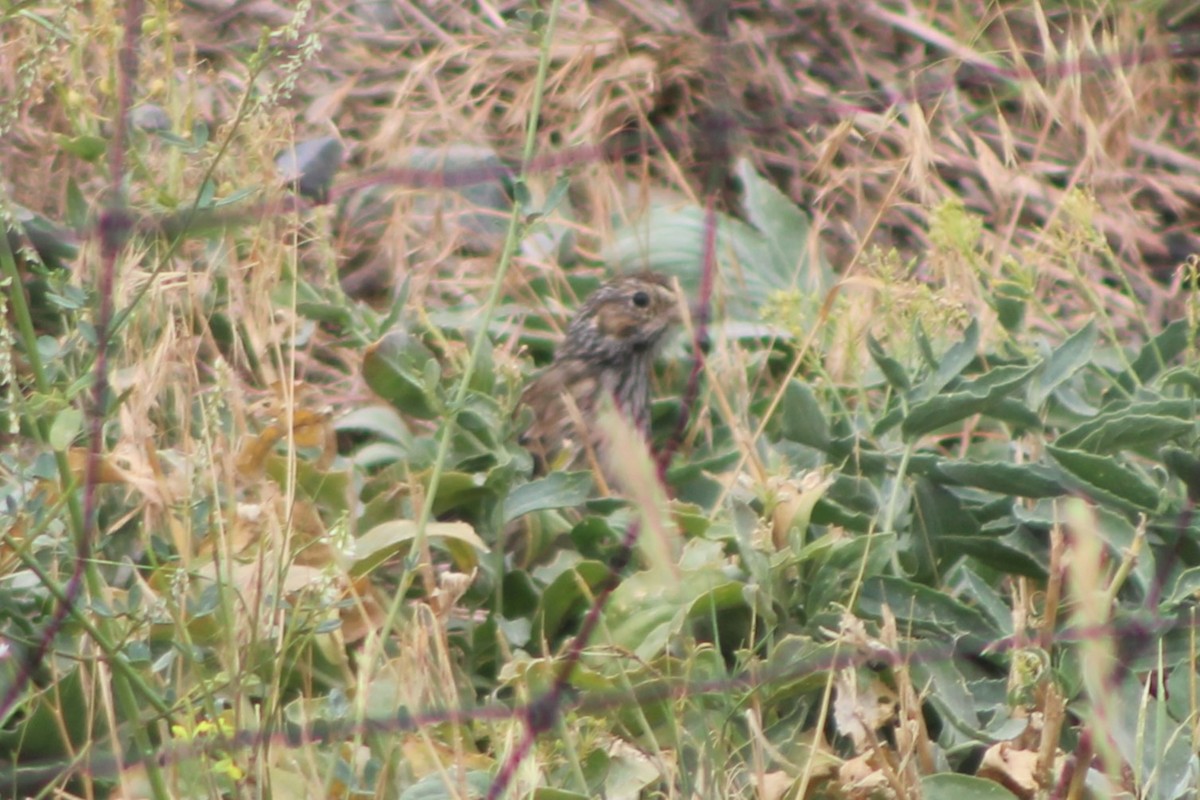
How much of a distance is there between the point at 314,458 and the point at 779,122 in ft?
6.29

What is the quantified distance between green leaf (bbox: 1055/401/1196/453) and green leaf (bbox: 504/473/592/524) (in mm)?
753

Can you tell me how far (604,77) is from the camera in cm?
467

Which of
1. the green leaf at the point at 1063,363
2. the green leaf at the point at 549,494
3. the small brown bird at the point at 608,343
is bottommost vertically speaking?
the small brown bird at the point at 608,343

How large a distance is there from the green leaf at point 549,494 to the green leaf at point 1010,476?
0.57 m

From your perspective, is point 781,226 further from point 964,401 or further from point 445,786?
point 445,786

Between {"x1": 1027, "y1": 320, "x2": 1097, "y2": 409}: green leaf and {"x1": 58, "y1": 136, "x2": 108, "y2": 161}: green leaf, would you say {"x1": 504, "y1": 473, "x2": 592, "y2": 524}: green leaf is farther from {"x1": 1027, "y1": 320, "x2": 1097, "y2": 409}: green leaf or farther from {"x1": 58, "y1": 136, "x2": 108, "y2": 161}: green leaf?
{"x1": 58, "y1": 136, "x2": 108, "y2": 161}: green leaf

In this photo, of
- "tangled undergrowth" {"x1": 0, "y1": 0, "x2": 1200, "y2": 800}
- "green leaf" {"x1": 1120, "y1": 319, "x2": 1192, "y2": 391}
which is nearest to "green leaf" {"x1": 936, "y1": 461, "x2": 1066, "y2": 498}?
"tangled undergrowth" {"x1": 0, "y1": 0, "x2": 1200, "y2": 800}

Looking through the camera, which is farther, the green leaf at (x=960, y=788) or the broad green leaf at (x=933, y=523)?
the broad green leaf at (x=933, y=523)

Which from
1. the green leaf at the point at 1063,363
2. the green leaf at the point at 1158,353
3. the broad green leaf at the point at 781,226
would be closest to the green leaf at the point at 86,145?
the green leaf at the point at 1063,363

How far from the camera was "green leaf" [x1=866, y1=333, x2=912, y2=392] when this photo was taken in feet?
9.12

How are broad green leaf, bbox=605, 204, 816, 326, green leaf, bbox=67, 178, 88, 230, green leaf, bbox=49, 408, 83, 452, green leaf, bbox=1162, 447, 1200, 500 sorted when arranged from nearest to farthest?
green leaf, bbox=49, 408, 83, 452 → green leaf, bbox=67, 178, 88, 230 → green leaf, bbox=1162, 447, 1200, 500 → broad green leaf, bbox=605, 204, 816, 326

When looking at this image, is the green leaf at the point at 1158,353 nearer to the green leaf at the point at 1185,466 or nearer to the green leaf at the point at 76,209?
the green leaf at the point at 1185,466

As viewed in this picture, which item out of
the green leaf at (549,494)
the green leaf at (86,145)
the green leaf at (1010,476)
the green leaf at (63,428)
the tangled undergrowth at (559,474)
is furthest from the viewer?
the green leaf at (549,494)

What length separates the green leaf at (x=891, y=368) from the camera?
9.12ft
